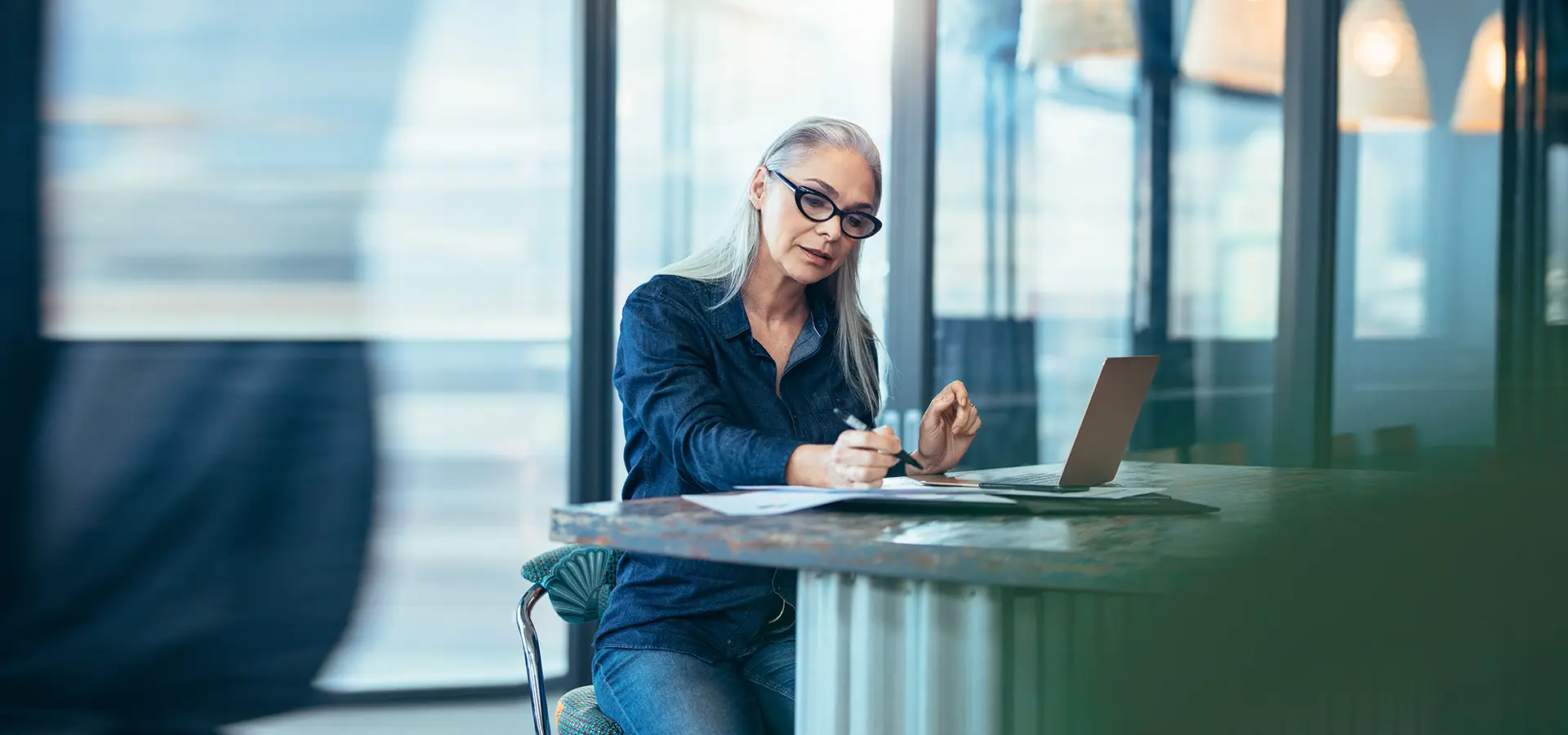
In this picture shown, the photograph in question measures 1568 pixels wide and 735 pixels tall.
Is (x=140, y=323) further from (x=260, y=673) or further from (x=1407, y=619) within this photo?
(x=1407, y=619)

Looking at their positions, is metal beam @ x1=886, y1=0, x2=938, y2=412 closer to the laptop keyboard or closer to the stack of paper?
the laptop keyboard

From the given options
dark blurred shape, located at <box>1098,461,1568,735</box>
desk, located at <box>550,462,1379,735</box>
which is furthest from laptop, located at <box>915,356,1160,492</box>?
dark blurred shape, located at <box>1098,461,1568,735</box>

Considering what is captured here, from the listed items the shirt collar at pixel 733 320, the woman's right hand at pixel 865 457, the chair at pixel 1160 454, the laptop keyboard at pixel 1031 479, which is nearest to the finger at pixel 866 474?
the woman's right hand at pixel 865 457

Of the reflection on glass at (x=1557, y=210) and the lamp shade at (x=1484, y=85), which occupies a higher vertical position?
the lamp shade at (x=1484, y=85)

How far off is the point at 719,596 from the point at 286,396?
1.90 m

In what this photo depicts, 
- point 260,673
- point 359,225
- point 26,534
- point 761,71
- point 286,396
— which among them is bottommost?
point 260,673

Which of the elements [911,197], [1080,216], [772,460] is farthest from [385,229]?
[772,460]

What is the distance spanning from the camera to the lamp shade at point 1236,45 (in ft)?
9.86

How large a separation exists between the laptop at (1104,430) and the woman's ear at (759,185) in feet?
1.65

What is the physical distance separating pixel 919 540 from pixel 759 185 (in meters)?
0.87

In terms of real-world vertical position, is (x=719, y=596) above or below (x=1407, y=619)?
below

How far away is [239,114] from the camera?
2.95 meters

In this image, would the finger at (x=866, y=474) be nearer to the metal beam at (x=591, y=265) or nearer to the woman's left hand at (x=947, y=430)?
the woman's left hand at (x=947, y=430)

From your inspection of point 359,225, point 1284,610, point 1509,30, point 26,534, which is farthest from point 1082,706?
point 1509,30
